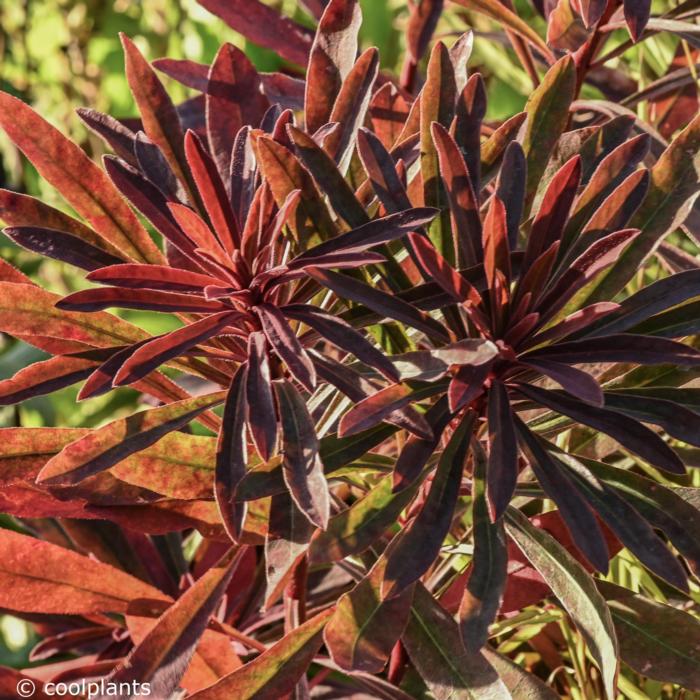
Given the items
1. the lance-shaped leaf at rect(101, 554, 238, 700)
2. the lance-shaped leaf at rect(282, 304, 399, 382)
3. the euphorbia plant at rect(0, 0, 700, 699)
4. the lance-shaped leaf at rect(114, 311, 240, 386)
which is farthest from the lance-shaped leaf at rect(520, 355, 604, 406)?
the lance-shaped leaf at rect(101, 554, 238, 700)

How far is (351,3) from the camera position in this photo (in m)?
0.75

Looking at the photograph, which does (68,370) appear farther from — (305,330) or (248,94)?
(248,94)

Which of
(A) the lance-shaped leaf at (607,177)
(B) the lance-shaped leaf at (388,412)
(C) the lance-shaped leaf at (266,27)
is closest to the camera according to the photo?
(B) the lance-shaped leaf at (388,412)

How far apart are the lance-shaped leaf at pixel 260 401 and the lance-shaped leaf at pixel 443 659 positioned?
0.22 m

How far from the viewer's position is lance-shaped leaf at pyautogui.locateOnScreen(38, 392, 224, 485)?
618mm

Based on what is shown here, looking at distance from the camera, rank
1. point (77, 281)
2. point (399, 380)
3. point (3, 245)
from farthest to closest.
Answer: point (77, 281) < point (3, 245) < point (399, 380)

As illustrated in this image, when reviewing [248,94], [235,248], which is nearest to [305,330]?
[235,248]

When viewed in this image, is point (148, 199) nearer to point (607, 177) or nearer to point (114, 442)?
point (114, 442)

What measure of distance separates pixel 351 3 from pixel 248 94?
145 millimetres

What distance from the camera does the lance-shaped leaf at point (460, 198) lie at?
2.02 ft

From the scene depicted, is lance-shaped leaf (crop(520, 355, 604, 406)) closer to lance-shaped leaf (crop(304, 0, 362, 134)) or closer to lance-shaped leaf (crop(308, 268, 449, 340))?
lance-shaped leaf (crop(308, 268, 449, 340))

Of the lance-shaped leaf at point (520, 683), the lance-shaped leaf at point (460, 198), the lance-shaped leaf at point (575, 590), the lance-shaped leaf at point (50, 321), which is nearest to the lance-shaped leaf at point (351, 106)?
the lance-shaped leaf at point (460, 198)

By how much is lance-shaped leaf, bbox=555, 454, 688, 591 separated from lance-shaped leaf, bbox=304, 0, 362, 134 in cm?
34

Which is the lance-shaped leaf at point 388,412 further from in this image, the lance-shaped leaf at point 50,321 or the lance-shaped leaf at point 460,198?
the lance-shaped leaf at point 50,321
